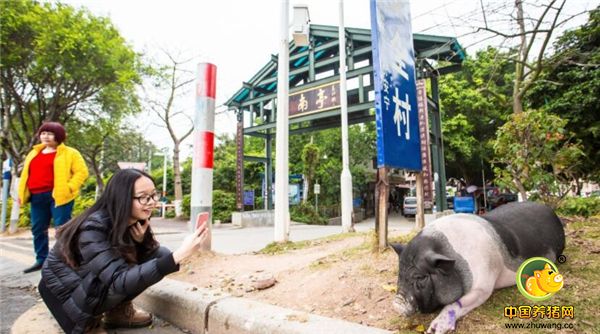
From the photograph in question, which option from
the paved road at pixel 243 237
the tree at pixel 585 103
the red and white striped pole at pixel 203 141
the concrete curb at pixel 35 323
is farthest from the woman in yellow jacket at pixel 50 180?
the tree at pixel 585 103

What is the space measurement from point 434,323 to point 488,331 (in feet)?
0.83

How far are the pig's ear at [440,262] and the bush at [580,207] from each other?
5519 mm

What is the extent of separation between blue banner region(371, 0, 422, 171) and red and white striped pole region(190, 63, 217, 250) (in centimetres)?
197

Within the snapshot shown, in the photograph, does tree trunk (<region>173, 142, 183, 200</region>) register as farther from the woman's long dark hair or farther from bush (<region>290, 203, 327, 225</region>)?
the woman's long dark hair

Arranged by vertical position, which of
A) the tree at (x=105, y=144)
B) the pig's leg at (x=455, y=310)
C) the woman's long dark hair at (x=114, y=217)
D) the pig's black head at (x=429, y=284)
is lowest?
the pig's leg at (x=455, y=310)

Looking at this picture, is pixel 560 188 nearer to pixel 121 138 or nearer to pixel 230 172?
pixel 230 172

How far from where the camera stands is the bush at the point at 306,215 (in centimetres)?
1538

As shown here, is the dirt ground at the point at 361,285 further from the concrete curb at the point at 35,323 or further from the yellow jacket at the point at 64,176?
the yellow jacket at the point at 64,176

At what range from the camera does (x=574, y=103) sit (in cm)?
1073

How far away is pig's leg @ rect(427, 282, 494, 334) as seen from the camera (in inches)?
61.0

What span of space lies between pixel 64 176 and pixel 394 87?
3.79m

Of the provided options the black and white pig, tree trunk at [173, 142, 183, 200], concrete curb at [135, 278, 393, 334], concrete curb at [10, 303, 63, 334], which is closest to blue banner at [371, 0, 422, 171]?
the black and white pig

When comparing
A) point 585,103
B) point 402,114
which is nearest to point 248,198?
point 585,103

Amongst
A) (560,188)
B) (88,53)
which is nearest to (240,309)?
(560,188)
